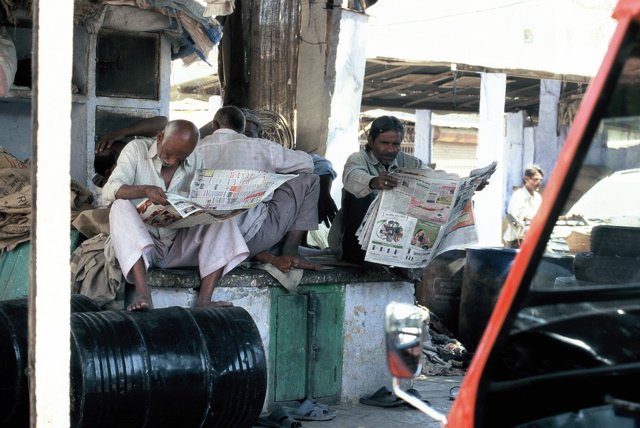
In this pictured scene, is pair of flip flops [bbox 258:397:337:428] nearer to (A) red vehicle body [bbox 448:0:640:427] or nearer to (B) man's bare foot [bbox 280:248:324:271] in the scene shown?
(B) man's bare foot [bbox 280:248:324:271]

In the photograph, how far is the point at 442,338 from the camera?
630 centimetres

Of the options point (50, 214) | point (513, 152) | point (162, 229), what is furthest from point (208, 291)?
point (513, 152)

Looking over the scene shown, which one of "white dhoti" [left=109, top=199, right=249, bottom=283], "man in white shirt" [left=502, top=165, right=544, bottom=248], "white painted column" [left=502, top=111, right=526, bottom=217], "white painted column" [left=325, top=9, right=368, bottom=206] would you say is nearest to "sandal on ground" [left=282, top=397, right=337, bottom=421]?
"white dhoti" [left=109, top=199, right=249, bottom=283]

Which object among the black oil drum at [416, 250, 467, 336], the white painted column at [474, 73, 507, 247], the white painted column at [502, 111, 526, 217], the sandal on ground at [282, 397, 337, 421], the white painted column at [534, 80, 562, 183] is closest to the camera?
the sandal on ground at [282, 397, 337, 421]

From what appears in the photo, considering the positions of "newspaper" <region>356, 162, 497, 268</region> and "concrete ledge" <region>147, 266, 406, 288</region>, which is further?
"newspaper" <region>356, 162, 497, 268</region>

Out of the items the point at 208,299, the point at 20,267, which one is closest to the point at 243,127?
the point at 208,299

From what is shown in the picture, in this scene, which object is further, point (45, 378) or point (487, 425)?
point (45, 378)

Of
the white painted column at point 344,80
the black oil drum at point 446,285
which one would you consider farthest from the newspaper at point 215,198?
the black oil drum at point 446,285

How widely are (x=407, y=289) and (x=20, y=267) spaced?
241 centimetres

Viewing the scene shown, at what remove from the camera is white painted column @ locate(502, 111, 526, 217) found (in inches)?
566

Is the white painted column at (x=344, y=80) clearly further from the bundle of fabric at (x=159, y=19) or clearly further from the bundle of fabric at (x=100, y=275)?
the bundle of fabric at (x=100, y=275)

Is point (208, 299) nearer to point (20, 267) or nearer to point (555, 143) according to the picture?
point (20, 267)

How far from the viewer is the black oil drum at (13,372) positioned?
10.9 ft

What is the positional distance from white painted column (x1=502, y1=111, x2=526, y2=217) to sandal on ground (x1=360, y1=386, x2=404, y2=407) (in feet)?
32.2
